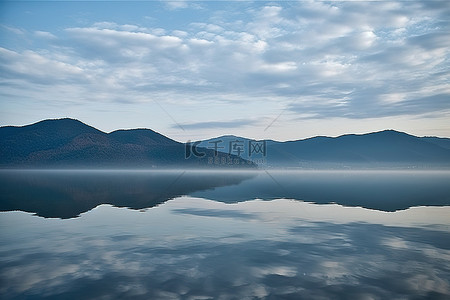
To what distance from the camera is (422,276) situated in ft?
47.1

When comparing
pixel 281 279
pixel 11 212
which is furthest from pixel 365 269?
pixel 11 212

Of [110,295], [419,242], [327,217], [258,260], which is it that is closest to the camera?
[110,295]

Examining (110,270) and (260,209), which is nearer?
(110,270)

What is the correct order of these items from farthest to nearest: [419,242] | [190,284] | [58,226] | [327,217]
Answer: [327,217], [58,226], [419,242], [190,284]

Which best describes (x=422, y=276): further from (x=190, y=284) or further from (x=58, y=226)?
(x=58, y=226)

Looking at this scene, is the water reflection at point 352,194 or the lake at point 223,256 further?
the water reflection at point 352,194

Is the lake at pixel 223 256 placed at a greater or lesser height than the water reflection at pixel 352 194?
lesser

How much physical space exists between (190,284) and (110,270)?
420 cm

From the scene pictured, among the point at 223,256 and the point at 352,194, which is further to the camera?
the point at 352,194

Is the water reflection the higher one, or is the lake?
the water reflection

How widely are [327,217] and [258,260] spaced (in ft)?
54.9

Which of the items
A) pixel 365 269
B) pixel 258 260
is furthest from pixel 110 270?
pixel 365 269

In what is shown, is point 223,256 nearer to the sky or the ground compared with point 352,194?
nearer to the ground

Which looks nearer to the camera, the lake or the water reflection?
the lake
